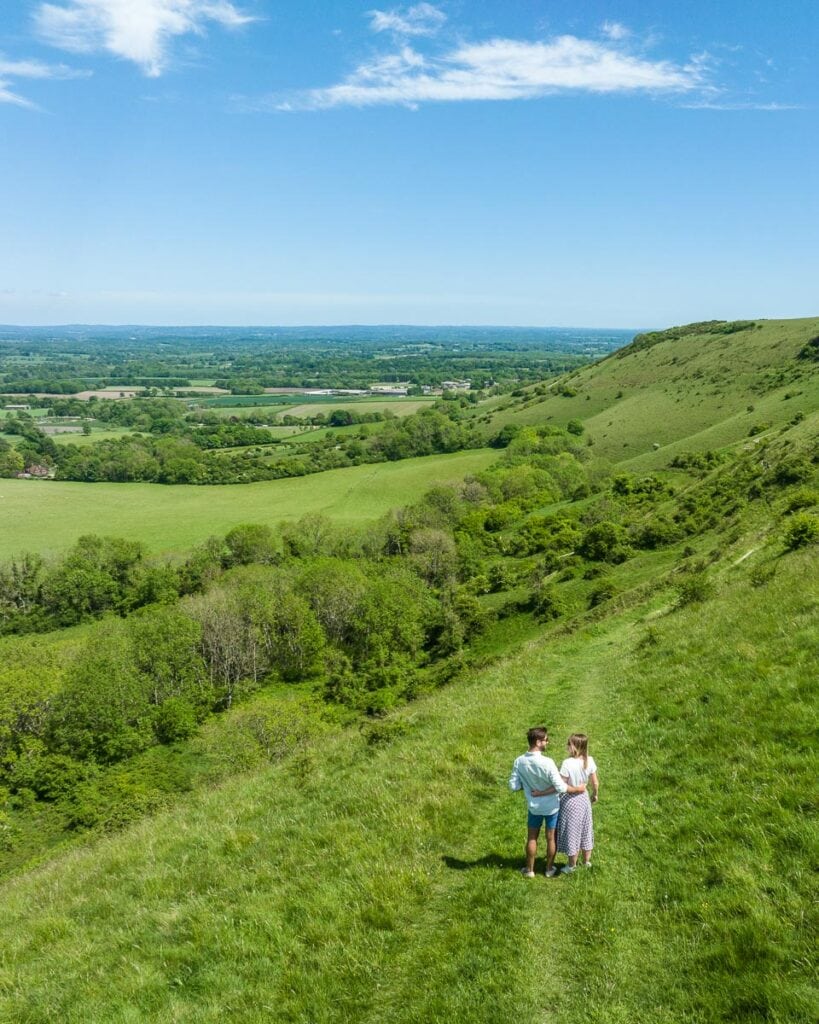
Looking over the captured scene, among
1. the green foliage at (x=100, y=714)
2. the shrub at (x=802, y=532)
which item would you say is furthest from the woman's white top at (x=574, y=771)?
the green foliage at (x=100, y=714)

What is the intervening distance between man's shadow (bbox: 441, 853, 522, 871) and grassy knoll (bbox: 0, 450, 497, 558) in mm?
97023

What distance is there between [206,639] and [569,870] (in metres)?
50.2

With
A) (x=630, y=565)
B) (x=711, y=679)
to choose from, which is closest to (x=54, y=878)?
(x=711, y=679)

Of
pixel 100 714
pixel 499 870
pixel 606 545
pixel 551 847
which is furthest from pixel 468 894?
pixel 606 545

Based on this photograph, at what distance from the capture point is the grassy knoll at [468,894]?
694 cm

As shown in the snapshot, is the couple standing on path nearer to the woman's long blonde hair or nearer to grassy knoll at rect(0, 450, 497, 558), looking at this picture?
the woman's long blonde hair

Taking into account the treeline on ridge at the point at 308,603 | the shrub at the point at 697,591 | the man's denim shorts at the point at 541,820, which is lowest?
the treeline on ridge at the point at 308,603

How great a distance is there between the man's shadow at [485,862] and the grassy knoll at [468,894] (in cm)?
4

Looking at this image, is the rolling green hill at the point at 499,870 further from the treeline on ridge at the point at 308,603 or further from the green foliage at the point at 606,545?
the green foliage at the point at 606,545

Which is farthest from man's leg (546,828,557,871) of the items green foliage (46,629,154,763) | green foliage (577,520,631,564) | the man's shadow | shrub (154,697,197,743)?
green foliage (577,520,631,564)

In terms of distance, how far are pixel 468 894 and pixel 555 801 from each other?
6.12 feet

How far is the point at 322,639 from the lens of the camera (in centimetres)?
5734

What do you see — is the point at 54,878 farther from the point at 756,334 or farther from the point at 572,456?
the point at 756,334

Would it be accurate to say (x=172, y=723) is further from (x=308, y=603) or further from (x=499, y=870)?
(x=499, y=870)
